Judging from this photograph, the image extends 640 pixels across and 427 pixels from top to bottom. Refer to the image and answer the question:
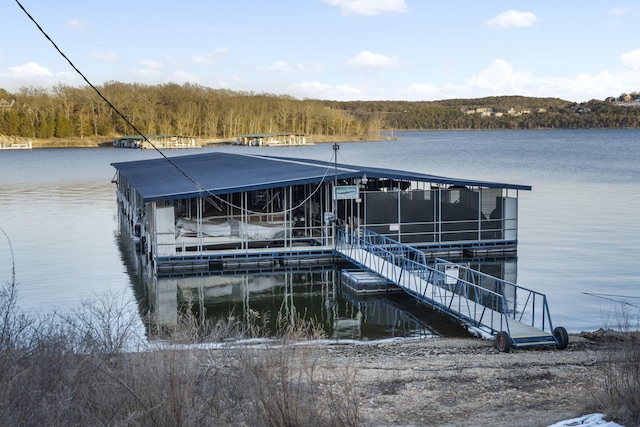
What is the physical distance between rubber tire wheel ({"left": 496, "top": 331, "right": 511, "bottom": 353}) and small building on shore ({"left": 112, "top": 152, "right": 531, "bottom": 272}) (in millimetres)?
11220

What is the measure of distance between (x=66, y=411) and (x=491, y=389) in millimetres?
6734

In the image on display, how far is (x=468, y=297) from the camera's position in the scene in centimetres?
1848

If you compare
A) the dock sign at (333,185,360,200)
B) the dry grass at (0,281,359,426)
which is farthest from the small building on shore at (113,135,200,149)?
the dry grass at (0,281,359,426)

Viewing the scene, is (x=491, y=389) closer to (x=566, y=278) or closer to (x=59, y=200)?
(x=566, y=278)

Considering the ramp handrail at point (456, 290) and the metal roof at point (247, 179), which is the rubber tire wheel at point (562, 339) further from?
the metal roof at point (247, 179)

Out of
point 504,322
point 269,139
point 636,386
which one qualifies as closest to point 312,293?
point 504,322

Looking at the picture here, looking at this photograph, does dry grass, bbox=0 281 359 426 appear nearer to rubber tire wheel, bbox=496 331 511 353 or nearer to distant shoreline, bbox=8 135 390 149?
rubber tire wheel, bbox=496 331 511 353

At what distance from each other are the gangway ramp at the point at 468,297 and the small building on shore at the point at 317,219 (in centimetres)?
126

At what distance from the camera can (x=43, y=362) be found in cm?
864

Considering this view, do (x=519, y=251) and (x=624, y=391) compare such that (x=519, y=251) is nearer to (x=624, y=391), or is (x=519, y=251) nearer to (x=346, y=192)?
(x=346, y=192)

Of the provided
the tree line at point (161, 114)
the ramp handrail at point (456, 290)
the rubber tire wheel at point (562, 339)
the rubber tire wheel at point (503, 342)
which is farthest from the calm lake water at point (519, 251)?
the tree line at point (161, 114)

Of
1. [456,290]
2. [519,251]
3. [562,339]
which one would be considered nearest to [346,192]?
[456,290]

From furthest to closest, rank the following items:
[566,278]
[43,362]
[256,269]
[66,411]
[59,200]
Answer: [59,200] → [256,269] → [566,278] → [43,362] → [66,411]

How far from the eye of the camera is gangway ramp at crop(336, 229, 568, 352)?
15.1 m
